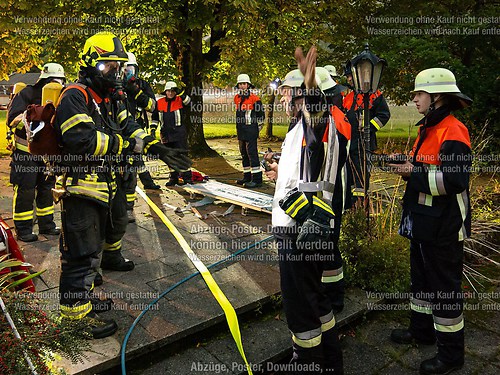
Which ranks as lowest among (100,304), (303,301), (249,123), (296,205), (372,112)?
(100,304)

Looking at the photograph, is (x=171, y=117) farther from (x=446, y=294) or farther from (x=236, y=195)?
(x=446, y=294)

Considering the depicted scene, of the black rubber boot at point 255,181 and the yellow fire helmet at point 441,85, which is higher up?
the yellow fire helmet at point 441,85

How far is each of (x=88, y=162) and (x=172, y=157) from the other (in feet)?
2.36

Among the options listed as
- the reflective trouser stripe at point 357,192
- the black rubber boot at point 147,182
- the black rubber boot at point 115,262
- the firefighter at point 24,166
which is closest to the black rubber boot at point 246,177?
the black rubber boot at point 147,182

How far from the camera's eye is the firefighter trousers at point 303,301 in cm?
273

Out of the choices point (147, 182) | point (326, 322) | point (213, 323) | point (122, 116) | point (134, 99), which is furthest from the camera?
point (147, 182)

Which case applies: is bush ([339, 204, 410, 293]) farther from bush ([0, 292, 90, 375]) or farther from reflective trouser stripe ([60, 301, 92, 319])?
bush ([0, 292, 90, 375])

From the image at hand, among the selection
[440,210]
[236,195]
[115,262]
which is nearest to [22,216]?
[115,262]

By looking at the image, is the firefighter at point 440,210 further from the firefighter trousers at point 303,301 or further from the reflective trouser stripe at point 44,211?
the reflective trouser stripe at point 44,211

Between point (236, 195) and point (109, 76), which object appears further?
point (236, 195)

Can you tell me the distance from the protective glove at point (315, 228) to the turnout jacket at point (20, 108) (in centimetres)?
458

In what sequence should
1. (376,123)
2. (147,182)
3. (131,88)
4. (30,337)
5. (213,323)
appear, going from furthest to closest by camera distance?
(147,182) < (376,123) < (131,88) < (213,323) < (30,337)

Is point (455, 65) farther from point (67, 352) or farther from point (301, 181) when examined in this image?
point (67, 352)

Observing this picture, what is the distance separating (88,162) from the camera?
136 inches
